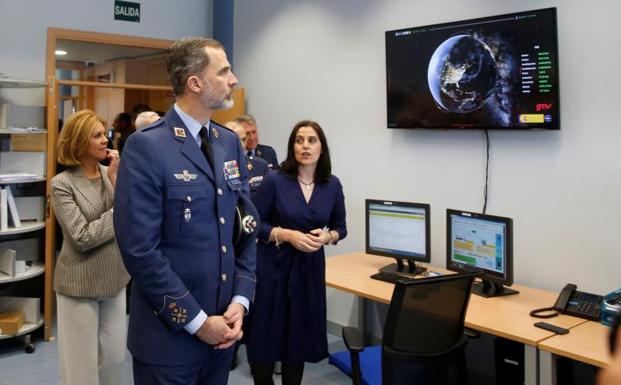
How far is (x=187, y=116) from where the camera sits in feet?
5.69

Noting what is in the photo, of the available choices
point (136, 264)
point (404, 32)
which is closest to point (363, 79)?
point (404, 32)

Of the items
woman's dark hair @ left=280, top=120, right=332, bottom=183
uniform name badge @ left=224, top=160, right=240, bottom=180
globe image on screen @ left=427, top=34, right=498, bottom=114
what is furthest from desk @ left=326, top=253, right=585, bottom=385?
uniform name badge @ left=224, top=160, right=240, bottom=180

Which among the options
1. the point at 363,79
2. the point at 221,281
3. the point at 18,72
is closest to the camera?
the point at 221,281

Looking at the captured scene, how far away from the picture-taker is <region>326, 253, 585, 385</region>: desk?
2387 mm

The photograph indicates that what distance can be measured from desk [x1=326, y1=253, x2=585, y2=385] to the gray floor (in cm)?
68

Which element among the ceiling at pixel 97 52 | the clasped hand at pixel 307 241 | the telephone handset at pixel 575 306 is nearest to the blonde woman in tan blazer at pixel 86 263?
the clasped hand at pixel 307 241

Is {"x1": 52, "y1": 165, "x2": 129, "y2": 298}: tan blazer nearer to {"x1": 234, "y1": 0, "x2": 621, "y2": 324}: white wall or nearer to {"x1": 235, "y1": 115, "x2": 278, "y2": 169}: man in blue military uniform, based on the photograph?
{"x1": 235, "y1": 115, "x2": 278, "y2": 169}: man in blue military uniform

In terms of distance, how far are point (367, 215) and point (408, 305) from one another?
1.36 metres

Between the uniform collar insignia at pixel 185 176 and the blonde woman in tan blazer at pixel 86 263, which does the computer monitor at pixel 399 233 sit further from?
the uniform collar insignia at pixel 185 176

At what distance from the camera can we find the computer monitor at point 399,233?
329cm

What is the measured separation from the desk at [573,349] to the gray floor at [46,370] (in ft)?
4.89

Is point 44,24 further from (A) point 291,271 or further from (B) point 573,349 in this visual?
(B) point 573,349

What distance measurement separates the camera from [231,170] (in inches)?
71.3

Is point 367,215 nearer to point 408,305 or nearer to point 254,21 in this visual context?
point 408,305
